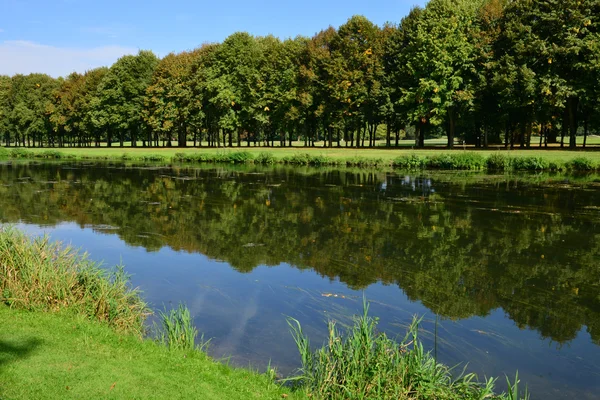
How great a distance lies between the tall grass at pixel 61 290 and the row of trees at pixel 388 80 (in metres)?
44.7

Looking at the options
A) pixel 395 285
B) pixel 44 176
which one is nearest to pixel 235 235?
pixel 395 285

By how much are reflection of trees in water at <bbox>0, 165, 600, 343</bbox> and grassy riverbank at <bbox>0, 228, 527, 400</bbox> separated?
425cm

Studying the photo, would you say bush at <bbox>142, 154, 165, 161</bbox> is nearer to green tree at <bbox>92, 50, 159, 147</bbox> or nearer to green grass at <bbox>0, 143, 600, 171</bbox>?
green grass at <bbox>0, 143, 600, 171</bbox>

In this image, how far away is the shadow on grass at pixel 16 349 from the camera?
6305mm

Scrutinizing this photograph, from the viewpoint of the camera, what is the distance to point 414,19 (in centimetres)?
5881

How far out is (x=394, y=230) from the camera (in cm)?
1795

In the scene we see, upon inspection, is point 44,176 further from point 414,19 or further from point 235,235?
point 414,19

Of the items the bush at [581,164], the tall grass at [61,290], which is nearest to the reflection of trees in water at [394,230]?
the tall grass at [61,290]

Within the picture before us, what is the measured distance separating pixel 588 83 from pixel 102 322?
4741cm

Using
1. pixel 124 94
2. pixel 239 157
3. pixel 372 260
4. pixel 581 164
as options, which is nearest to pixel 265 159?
pixel 239 157

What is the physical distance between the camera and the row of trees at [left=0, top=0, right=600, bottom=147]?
45.8 metres

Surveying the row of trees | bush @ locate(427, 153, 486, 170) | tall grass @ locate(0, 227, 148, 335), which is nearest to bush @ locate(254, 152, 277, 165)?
the row of trees

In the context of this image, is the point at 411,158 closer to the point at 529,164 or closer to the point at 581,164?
the point at 529,164

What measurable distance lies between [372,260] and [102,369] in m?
9.03
